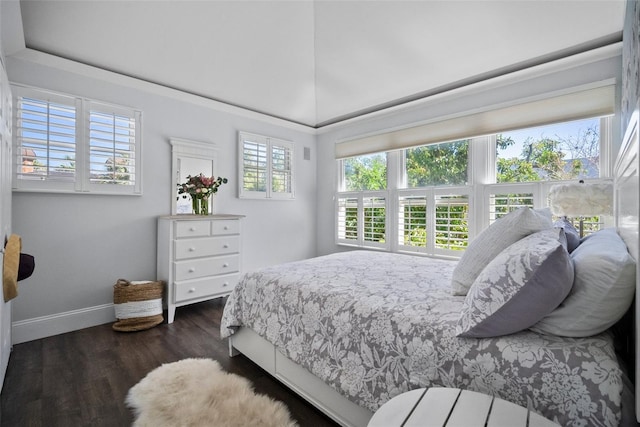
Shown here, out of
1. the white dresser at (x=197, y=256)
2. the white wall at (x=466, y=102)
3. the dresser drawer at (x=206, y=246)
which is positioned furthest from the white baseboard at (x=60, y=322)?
the white wall at (x=466, y=102)

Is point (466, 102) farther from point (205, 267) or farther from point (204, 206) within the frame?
point (205, 267)

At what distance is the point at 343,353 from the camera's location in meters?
1.43

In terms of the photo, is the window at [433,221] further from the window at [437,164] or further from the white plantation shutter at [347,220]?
the white plantation shutter at [347,220]

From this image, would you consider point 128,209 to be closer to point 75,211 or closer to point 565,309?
point 75,211

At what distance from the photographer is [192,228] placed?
3.04 m

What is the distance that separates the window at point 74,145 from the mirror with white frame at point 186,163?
0.35 m

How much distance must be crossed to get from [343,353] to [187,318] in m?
2.19

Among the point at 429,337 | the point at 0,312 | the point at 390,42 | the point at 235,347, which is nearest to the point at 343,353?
the point at 429,337

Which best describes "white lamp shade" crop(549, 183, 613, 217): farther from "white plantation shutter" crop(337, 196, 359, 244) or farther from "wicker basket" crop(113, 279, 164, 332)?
"wicker basket" crop(113, 279, 164, 332)

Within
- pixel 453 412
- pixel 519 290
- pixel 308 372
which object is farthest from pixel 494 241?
pixel 308 372

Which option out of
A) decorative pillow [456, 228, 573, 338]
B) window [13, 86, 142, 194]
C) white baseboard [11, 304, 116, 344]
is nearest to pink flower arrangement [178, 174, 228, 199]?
window [13, 86, 142, 194]

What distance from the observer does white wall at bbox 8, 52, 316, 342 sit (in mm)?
2551

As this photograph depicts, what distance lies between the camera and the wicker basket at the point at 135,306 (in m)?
2.70

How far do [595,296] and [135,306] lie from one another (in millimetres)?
3127
